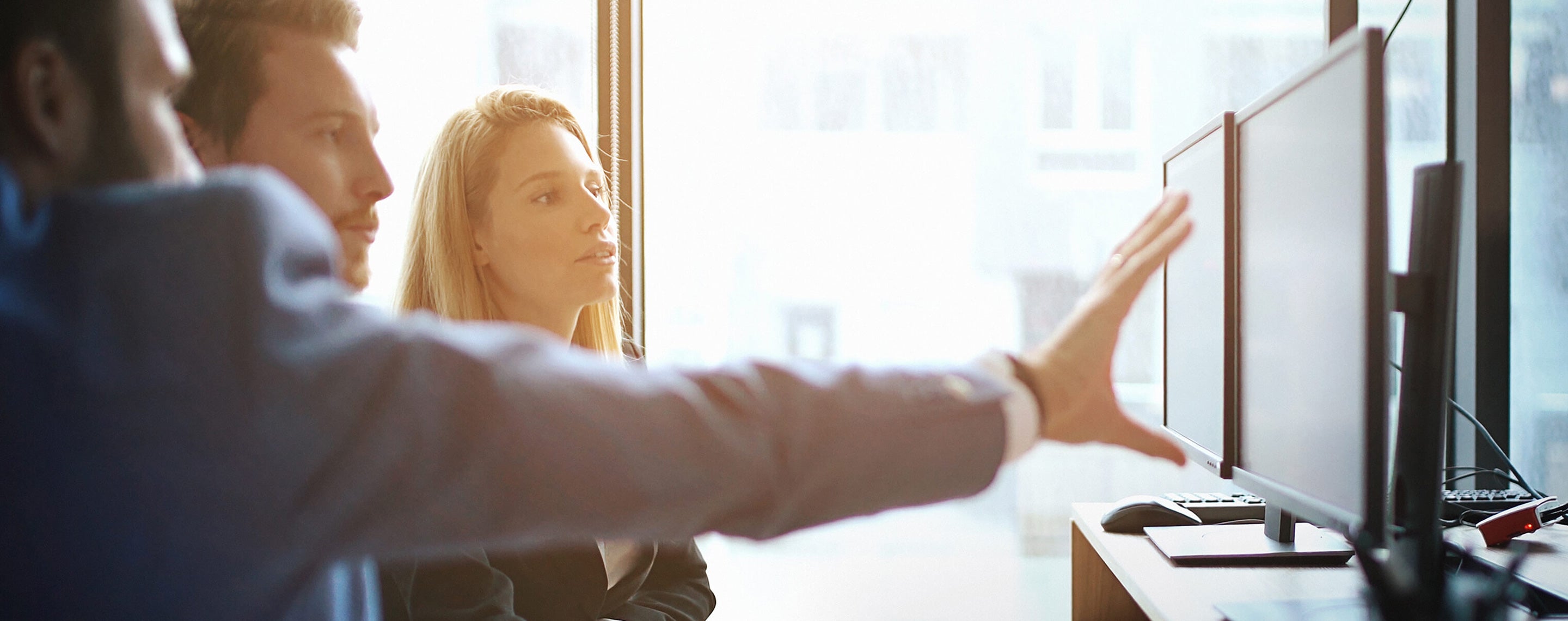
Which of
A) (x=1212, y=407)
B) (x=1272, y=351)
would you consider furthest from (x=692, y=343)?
(x=1272, y=351)

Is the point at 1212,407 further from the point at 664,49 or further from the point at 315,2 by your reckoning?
the point at 664,49

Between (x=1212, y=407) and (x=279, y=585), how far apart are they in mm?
1045

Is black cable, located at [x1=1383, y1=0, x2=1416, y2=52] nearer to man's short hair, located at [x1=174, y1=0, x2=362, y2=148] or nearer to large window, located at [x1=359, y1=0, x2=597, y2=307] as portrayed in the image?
large window, located at [x1=359, y1=0, x2=597, y2=307]

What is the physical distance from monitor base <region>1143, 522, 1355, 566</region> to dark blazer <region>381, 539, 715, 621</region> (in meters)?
0.69

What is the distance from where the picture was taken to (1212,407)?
1.09 meters

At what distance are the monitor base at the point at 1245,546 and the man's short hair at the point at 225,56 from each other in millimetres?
1126

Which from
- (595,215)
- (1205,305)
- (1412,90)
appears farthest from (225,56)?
(1412,90)

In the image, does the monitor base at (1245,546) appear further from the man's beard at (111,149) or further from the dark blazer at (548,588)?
the man's beard at (111,149)

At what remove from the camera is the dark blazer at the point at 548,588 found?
1.00 metres

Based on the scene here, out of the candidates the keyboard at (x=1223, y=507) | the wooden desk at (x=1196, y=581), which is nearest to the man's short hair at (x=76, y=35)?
the wooden desk at (x=1196, y=581)

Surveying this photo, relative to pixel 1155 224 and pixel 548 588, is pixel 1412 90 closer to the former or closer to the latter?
pixel 1155 224

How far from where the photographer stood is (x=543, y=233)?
4.45 ft

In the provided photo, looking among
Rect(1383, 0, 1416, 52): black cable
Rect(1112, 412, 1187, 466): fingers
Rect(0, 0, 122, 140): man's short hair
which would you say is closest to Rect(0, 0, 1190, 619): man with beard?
Rect(0, 0, 122, 140): man's short hair

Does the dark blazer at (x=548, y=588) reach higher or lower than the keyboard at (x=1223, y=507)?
lower
